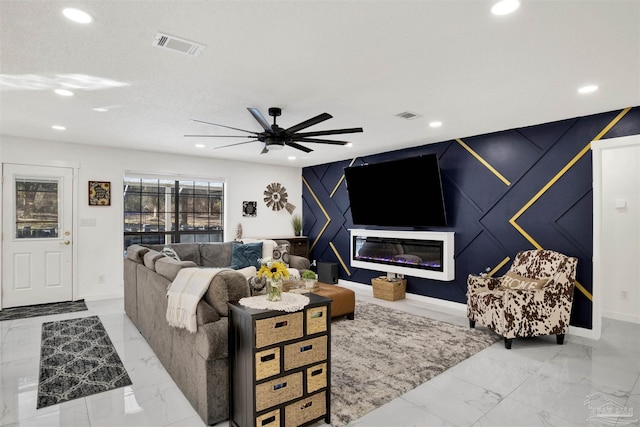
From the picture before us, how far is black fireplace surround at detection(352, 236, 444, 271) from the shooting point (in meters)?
5.49

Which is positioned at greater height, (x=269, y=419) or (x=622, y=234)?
(x=622, y=234)

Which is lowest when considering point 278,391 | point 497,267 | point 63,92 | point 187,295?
point 278,391

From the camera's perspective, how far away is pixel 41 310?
505cm

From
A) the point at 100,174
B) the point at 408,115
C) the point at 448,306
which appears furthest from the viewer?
the point at 100,174

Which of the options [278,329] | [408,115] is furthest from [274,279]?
[408,115]

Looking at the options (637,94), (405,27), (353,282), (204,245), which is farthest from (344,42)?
(353,282)

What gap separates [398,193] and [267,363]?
13.7ft

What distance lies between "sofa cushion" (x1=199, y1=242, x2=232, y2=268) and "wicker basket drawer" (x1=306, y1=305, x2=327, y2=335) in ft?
12.9

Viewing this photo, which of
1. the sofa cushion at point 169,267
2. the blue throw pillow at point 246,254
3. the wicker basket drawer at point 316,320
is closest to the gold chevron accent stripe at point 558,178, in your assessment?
the wicker basket drawer at point 316,320

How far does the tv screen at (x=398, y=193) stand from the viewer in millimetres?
5309

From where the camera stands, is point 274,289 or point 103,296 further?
point 103,296

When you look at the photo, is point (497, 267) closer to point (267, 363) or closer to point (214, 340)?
point (267, 363)

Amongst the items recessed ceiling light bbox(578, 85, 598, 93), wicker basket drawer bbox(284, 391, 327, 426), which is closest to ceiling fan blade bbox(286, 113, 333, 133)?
wicker basket drawer bbox(284, 391, 327, 426)

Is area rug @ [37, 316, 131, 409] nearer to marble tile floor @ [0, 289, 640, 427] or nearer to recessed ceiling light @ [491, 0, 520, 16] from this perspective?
marble tile floor @ [0, 289, 640, 427]
